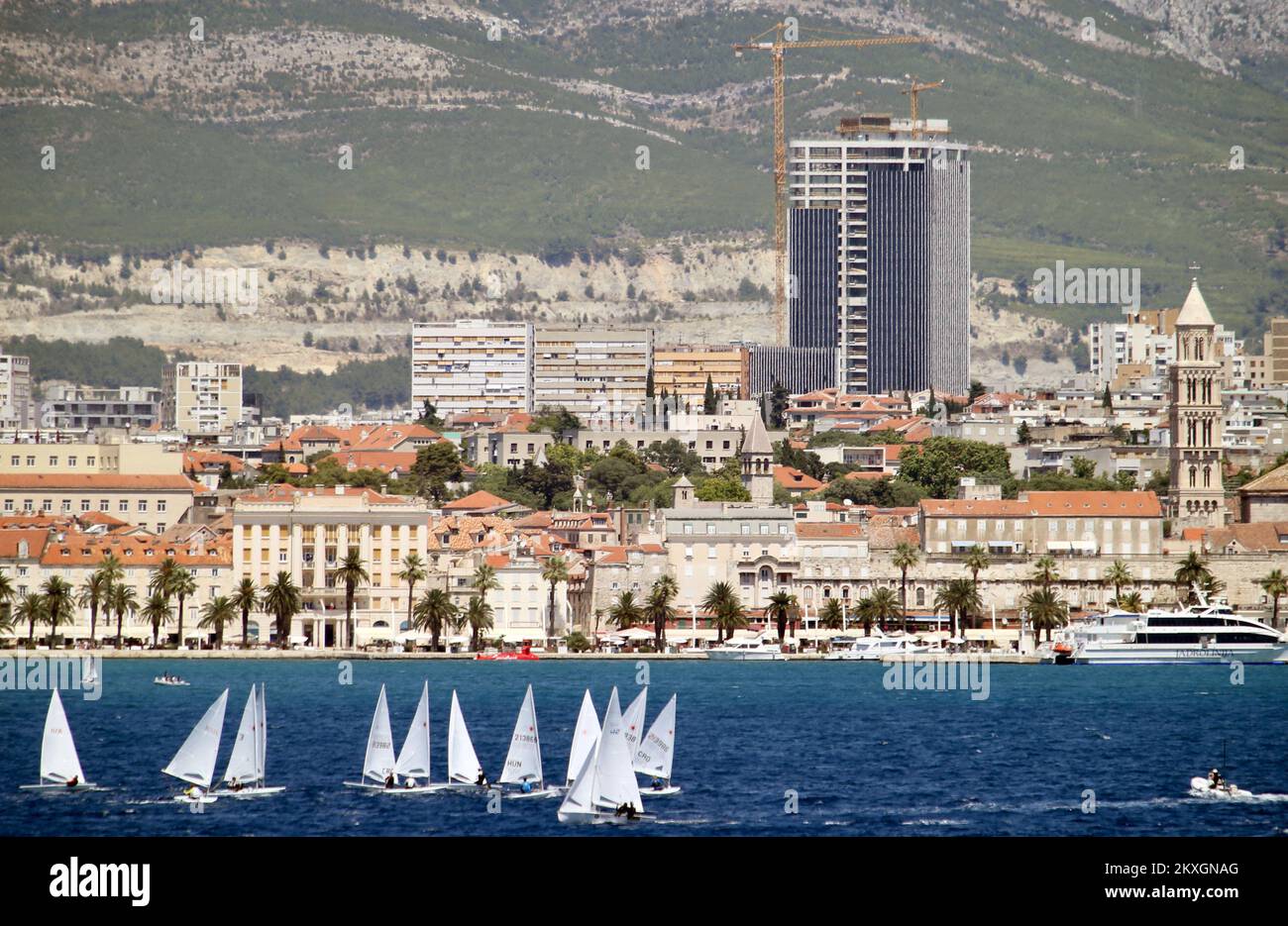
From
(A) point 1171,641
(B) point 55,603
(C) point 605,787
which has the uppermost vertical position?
(C) point 605,787

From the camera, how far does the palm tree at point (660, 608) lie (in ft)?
360

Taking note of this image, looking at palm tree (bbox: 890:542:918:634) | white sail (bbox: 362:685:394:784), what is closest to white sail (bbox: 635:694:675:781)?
white sail (bbox: 362:685:394:784)

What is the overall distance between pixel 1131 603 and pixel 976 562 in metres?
7.53

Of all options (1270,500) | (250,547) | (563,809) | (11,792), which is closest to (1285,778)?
(563,809)

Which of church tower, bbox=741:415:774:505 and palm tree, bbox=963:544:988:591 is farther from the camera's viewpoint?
church tower, bbox=741:415:774:505

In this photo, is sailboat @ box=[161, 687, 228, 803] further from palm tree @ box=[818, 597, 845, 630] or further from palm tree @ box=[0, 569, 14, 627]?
palm tree @ box=[818, 597, 845, 630]

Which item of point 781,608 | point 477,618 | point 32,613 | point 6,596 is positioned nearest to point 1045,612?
point 781,608

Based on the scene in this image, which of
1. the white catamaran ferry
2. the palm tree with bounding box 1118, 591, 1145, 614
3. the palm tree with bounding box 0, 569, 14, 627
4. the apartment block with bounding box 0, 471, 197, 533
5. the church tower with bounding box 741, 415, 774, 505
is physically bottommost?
the white catamaran ferry

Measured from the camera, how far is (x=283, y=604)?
349 ft

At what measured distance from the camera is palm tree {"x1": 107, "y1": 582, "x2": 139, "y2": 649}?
105 meters

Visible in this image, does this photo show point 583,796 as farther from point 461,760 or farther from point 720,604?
point 720,604

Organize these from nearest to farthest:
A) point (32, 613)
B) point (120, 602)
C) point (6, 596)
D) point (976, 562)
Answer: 1. point (32, 613)
2. point (120, 602)
3. point (6, 596)
4. point (976, 562)

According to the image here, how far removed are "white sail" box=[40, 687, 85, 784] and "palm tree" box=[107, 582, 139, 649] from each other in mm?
53653
